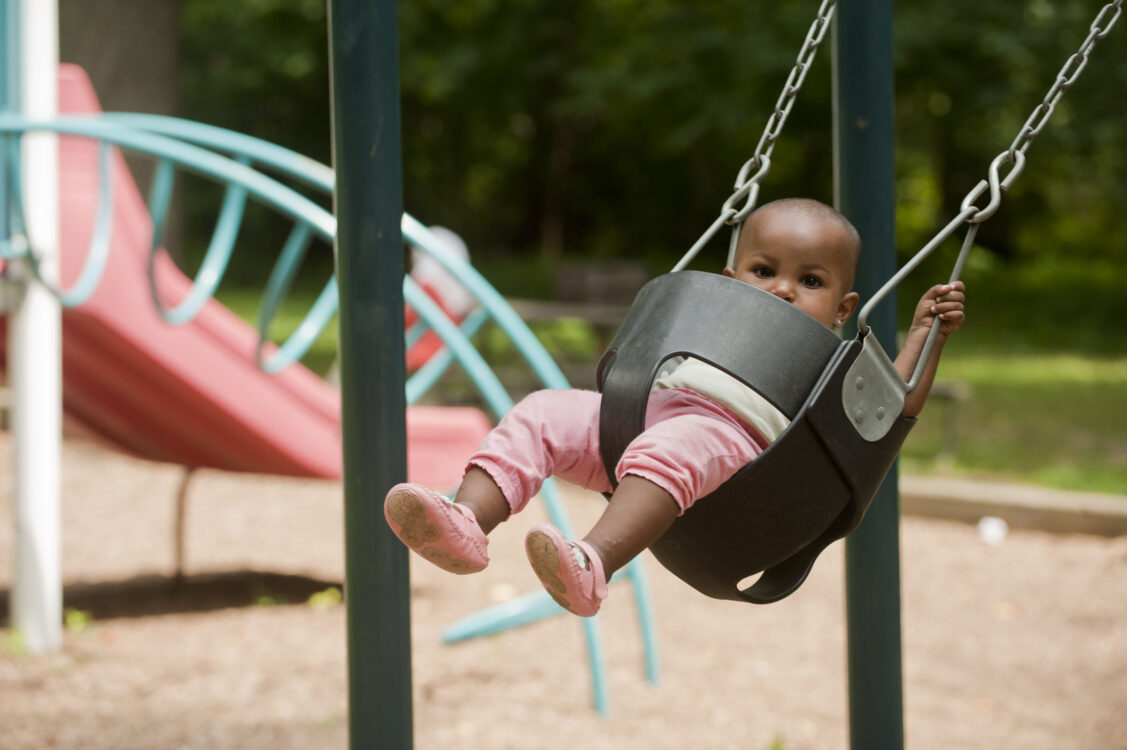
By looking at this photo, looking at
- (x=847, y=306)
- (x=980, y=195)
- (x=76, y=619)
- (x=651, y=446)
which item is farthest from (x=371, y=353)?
(x=76, y=619)

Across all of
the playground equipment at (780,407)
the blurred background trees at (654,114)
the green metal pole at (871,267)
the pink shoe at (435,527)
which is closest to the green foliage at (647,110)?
the blurred background trees at (654,114)

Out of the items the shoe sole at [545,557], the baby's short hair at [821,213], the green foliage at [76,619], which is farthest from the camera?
the green foliage at [76,619]

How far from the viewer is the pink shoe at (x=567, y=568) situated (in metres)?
1.47

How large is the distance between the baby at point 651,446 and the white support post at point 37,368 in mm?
2673

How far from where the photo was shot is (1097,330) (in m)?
12.9

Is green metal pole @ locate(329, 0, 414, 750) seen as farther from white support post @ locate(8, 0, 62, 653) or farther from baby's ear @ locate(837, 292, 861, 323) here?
white support post @ locate(8, 0, 62, 653)

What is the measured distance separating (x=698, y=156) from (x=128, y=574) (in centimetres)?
1740

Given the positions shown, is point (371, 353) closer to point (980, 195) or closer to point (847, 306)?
point (847, 306)

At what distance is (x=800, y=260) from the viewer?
6.06 ft

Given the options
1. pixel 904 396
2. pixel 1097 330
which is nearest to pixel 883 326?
pixel 904 396

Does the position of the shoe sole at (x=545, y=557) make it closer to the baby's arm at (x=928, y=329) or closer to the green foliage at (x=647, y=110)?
the baby's arm at (x=928, y=329)

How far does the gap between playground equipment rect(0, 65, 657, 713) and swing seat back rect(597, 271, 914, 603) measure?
186 cm

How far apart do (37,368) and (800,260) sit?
9.67 feet

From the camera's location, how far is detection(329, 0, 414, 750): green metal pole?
1.86 m
